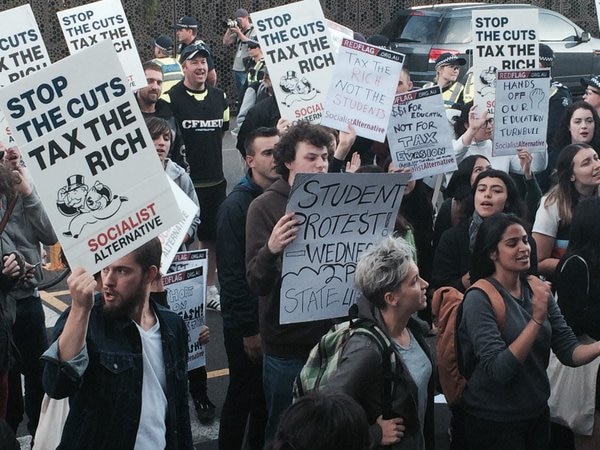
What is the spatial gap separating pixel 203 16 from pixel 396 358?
54.5ft

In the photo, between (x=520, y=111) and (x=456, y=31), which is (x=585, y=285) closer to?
(x=520, y=111)

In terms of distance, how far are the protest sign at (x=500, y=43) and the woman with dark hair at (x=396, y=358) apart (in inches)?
169

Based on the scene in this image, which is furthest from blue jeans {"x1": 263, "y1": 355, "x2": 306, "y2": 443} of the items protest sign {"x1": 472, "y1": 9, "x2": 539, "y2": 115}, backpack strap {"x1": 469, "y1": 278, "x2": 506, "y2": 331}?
protest sign {"x1": 472, "y1": 9, "x2": 539, "y2": 115}

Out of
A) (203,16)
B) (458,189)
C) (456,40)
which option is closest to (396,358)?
(458,189)

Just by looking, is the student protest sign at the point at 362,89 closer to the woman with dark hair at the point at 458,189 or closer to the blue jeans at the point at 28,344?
the woman with dark hair at the point at 458,189

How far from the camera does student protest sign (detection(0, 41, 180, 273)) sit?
3.93 meters

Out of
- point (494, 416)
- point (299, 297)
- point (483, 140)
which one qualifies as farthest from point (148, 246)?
point (483, 140)

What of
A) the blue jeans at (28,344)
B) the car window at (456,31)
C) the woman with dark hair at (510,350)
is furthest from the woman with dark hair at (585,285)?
the car window at (456,31)

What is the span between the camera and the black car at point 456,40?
17.6 m

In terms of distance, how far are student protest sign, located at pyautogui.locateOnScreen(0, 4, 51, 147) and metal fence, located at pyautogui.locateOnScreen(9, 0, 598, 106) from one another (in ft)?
36.2

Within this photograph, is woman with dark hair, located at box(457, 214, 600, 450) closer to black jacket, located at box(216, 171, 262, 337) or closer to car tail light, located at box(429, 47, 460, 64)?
black jacket, located at box(216, 171, 262, 337)

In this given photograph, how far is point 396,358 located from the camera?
152 inches

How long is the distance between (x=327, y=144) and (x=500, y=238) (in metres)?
0.98

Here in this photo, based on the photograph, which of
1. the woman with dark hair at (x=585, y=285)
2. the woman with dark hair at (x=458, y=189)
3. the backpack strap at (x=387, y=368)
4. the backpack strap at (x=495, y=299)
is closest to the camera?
the backpack strap at (x=387, y=368)
